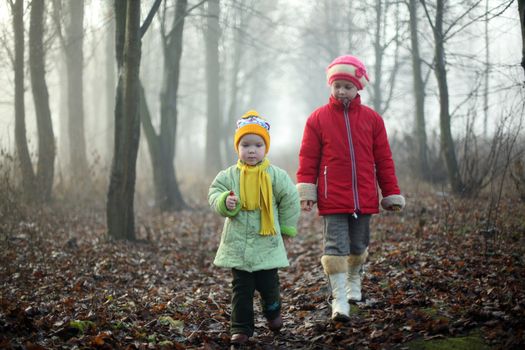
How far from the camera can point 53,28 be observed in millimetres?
11461

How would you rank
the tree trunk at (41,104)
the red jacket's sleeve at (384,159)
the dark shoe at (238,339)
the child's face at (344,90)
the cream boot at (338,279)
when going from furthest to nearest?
the tree trunk at (41,104)
the red jacket's sleeve at (384,159)
the child's face at (344,90)
the cream boot at (338,279)
the dark shoe at (238,339)

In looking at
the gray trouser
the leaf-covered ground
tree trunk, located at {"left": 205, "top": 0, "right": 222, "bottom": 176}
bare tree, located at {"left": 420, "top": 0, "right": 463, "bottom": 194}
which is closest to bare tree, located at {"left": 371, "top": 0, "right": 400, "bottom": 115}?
bare tree, located at {"left": 420, "top": 0, "right": 463, "bottom": 194}

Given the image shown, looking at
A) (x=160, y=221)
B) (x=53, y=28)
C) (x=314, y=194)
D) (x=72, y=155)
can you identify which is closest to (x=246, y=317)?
(x=314, y=194)

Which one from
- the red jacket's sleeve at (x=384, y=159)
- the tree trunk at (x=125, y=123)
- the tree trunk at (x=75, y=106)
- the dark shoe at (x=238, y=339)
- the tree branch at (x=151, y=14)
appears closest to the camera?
the dark shoe at (x=238, y=339)

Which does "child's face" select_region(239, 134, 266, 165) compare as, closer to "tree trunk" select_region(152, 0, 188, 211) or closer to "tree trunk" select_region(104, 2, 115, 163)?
"tree trunk" select_region(152, 0, 188, 211)

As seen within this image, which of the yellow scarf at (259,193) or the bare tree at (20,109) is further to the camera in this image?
the bare tree at (20,109)

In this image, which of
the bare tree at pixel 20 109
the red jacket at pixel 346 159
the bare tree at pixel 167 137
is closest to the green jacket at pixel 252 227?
the red jacket at pixel 346 159

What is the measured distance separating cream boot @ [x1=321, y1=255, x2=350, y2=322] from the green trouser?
1.88 ft

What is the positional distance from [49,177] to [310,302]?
24.5ft

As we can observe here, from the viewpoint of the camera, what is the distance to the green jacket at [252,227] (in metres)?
4.22

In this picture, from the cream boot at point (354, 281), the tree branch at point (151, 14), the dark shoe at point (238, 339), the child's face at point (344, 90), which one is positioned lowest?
the dark shoe at point (238, 339)

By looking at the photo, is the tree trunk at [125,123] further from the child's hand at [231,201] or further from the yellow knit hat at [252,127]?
the child's hand at [231,201]

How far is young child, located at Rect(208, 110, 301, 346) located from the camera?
4238mm

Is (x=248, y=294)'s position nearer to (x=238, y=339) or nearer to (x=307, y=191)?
(x=238, y=339)
